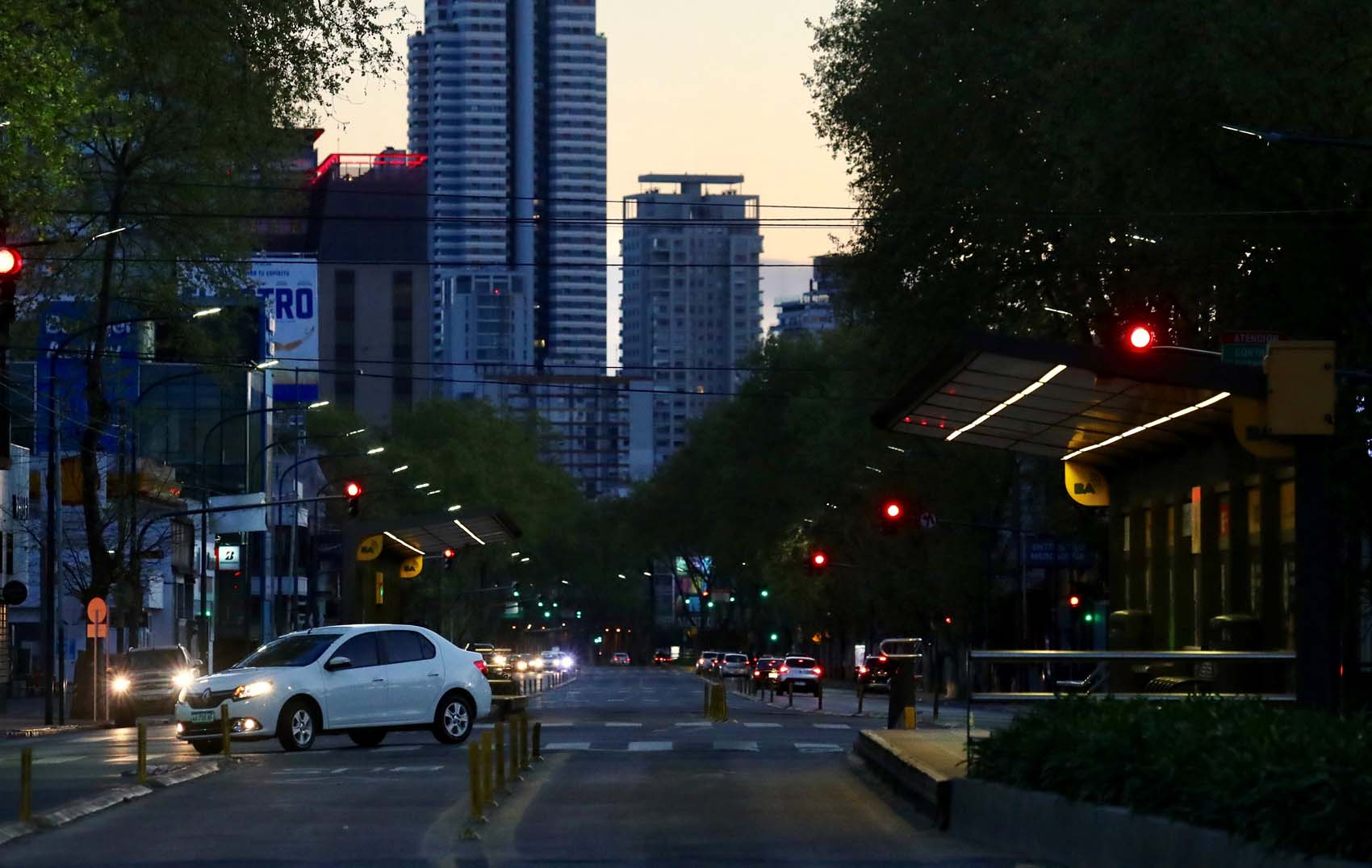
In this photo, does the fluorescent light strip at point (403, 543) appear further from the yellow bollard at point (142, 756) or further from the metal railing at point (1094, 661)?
the metal railing at point (1094, 661)

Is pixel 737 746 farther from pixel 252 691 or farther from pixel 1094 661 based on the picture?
pixel 1094 661

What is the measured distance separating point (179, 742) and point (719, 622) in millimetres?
147314

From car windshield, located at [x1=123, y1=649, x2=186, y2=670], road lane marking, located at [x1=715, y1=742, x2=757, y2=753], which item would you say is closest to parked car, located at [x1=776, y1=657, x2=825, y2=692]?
car windshield, located at [x1=123, y1=649, x2=186, y2=670]

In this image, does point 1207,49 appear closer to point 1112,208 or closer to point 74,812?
point 1112,208

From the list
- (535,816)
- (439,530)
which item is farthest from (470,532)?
(535,816)

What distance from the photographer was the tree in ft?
93.6

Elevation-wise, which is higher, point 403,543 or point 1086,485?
point 1086,485

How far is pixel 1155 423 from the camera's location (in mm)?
29781

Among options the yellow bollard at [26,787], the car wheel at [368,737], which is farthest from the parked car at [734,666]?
the yellow bollard at [26,787]

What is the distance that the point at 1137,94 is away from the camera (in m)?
32.5

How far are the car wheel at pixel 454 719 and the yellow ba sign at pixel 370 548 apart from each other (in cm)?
2473

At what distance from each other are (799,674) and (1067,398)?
164 feet

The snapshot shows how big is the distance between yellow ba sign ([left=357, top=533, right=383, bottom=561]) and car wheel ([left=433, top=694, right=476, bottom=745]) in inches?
974

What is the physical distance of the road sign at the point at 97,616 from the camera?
5181 cm
